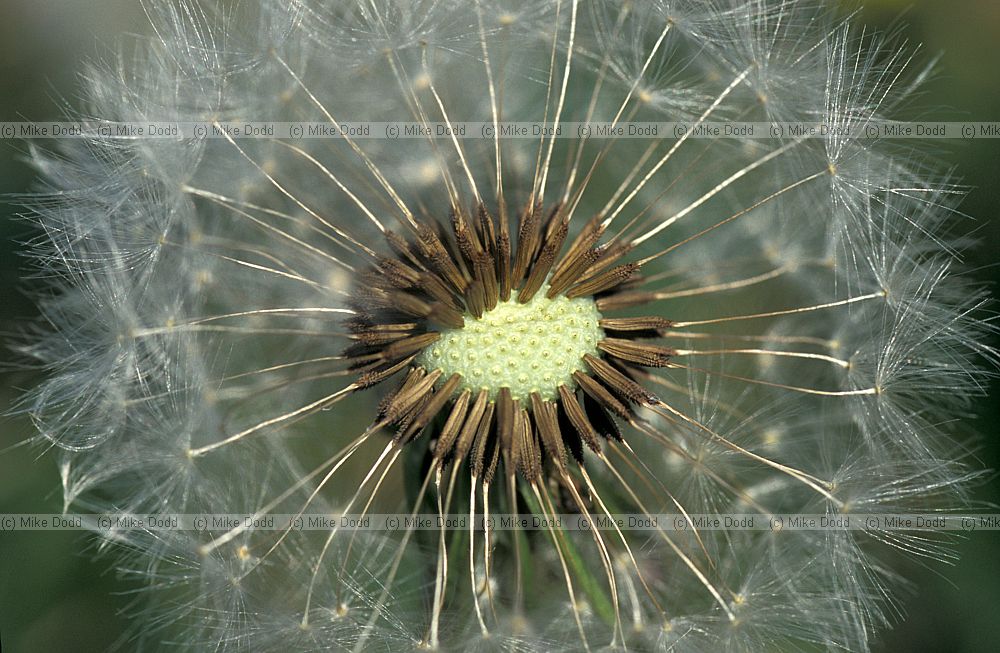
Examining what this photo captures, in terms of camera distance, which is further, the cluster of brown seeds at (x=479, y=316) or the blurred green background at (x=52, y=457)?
the blurred green background at (x=52, y=457)

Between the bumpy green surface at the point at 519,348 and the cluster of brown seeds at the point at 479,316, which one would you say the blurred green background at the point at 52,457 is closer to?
the cluster of brown seeds at the point at 479,316

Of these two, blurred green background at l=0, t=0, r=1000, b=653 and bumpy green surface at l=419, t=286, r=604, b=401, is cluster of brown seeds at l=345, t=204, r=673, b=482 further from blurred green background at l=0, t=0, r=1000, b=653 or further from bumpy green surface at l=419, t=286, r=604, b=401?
blurred green background at l=0, t=0, r=1000, b=653

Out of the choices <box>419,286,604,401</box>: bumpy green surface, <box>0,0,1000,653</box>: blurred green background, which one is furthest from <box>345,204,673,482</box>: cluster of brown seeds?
<box>0,0,1000,653</box>: blurred green background

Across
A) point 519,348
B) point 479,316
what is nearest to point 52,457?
point 479,316

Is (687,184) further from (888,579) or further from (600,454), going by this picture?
(888,579)

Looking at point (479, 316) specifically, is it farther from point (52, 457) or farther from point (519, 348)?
point (52, 457)

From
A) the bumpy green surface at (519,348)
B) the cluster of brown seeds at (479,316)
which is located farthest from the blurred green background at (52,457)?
the bumpy green surface at (519,348)
